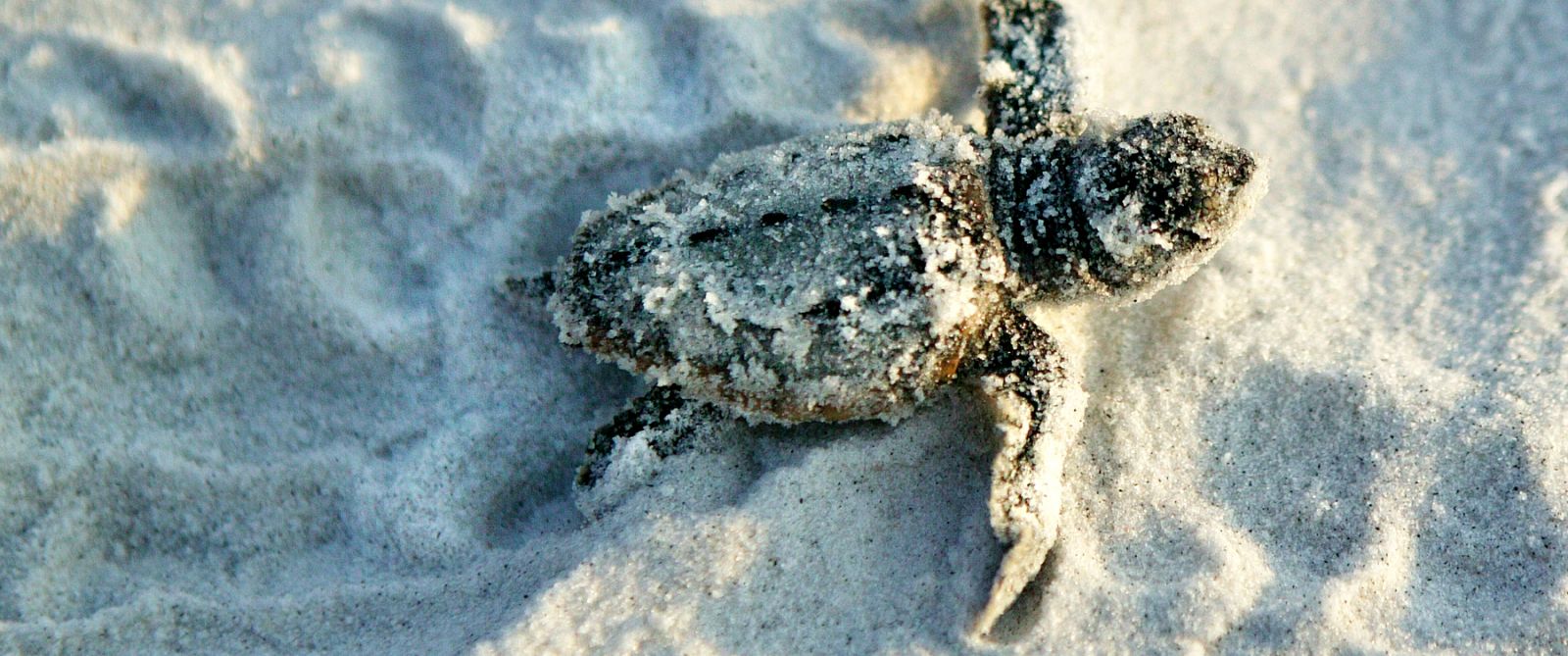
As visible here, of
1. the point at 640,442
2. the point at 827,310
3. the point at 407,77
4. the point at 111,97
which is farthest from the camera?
the point at 407,77

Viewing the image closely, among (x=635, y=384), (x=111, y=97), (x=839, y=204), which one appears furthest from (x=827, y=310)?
(x=111, y=97)

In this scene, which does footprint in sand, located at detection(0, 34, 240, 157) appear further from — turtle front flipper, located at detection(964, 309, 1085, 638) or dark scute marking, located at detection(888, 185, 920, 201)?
turtle front flipper, located at detection(964, 309, 1085, 638)

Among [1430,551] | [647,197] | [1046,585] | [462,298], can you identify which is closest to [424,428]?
[462,298]

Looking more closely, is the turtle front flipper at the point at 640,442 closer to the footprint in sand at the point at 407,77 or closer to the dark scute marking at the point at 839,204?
the dark scute marking at the point at 839,204

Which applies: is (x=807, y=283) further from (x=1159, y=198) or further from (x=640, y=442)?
(x=1159, y=198)

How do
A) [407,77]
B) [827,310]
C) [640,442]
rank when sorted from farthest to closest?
1. [407,77]
2. [640,442]
3. [827,310]

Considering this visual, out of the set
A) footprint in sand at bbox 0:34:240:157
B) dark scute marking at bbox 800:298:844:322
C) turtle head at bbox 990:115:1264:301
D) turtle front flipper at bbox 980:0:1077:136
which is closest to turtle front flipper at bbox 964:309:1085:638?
turtle head at bbox 990:115:1264:301
